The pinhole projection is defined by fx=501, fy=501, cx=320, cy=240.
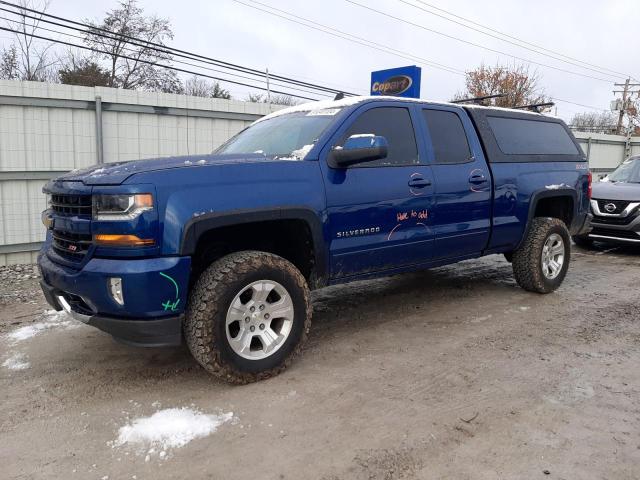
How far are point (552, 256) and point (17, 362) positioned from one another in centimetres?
537

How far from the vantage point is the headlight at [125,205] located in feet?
9.45

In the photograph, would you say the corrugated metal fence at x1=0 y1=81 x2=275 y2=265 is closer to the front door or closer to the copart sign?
the front door

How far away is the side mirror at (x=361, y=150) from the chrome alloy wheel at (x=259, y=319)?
1.03 metres

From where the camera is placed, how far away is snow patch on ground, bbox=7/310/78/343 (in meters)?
4.42

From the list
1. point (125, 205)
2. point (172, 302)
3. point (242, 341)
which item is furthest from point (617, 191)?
point (125, 205)

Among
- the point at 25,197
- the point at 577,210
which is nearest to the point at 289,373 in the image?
the point at 577,210

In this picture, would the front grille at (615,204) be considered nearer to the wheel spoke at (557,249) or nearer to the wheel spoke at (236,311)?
the wheel spoke at (557,249)

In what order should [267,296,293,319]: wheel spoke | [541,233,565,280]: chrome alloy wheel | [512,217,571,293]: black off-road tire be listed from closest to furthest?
1. [267,296,293,319]: wheel spoke
2. [512,217,571,293]: black off-road tire
3. [541,233,565,280]: chrome alloy wheel

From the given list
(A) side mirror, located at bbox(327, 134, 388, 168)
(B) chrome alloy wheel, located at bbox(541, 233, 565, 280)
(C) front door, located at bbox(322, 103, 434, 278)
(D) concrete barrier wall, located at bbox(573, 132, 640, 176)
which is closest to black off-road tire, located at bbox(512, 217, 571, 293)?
(B) chrome alloy wheel, located at bbox(541, 233, 565, 280)

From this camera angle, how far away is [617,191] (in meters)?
8.41

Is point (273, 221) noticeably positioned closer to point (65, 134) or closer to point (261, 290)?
point (261, 290)

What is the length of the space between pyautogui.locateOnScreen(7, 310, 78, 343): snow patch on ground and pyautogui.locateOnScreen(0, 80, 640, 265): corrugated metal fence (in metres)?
2.75

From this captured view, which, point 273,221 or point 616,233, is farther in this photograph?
point 616,233

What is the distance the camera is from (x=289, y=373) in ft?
11.6
